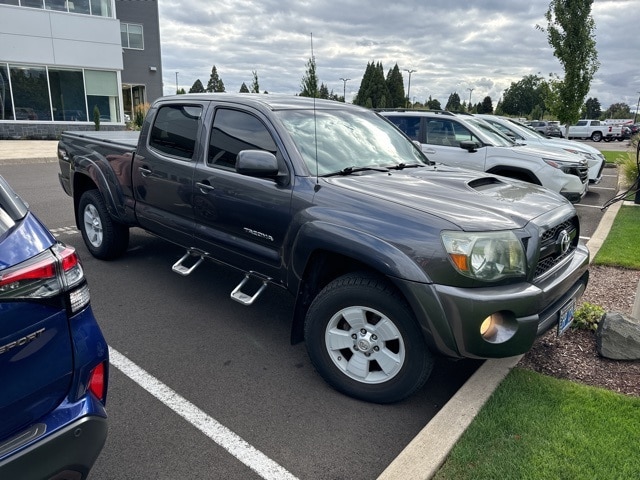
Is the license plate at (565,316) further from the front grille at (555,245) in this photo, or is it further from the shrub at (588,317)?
the shrub at (588,317)

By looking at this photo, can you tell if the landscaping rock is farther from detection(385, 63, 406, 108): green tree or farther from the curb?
detection(385, 63, 406, 108): green tree

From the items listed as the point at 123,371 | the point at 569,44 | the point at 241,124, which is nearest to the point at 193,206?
the point at 241,124

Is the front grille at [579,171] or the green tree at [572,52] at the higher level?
the green tree at [572,52]

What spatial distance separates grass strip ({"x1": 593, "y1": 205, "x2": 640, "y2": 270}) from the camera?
556 centimetres

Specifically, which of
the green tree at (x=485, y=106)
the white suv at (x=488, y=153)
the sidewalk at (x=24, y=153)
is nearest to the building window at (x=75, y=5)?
the sidewalk at (x=24, y=153)

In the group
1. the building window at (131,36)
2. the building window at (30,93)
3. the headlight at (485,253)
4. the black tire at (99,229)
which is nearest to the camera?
the headlight at (485,253)

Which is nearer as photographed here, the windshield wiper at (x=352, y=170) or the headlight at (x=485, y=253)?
the headlight at (x=485, y=253)

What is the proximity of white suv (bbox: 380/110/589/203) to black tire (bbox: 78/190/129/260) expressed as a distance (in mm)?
5180

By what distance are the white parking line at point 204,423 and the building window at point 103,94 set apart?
74.4 ft

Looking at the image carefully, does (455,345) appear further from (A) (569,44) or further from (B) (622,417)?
(A) (569,44)

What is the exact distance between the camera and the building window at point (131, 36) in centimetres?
2950

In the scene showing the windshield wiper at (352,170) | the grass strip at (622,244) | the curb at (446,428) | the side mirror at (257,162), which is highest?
the side mirror at (257,162)

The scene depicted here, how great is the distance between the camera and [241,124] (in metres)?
3.91

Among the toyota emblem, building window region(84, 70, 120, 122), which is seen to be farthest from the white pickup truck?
the toyota emblem
